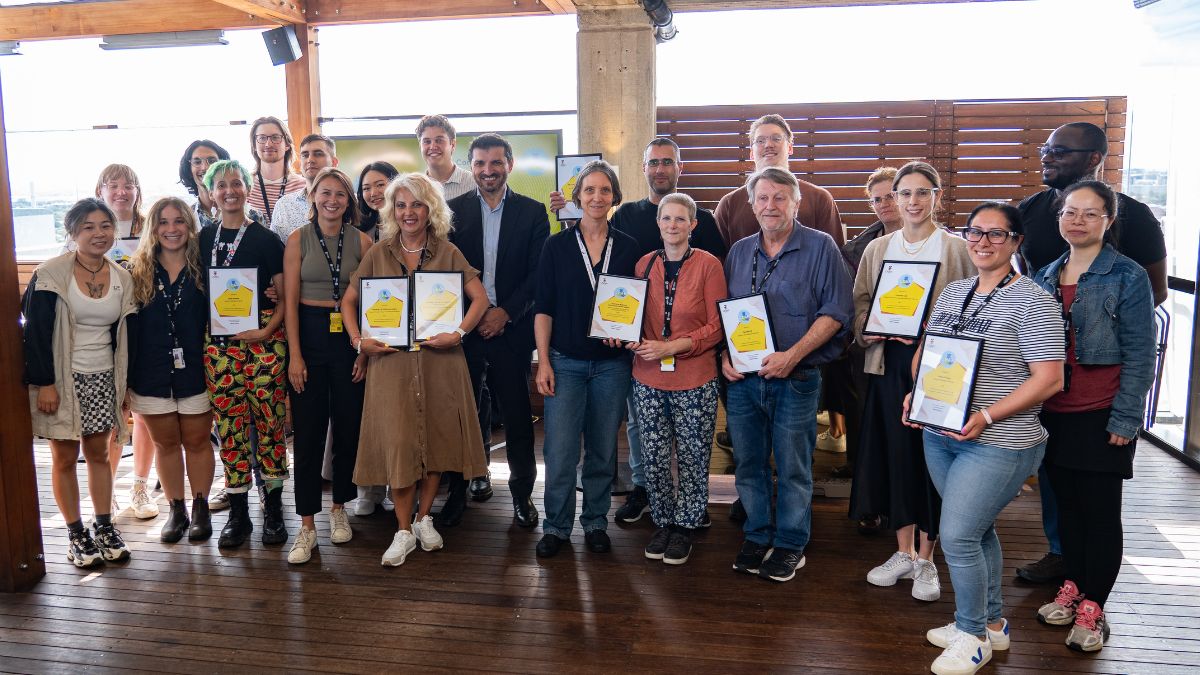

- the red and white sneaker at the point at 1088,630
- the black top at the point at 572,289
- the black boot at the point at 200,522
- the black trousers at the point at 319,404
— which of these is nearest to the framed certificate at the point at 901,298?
the black top at the point at 572,289

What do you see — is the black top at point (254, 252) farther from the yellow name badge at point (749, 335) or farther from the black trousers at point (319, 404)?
the yellow name badge at point (749, 335)

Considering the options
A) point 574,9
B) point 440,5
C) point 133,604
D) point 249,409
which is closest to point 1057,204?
point 249,409

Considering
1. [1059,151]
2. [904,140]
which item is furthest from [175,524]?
[904,140]

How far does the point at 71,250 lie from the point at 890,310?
143 inches

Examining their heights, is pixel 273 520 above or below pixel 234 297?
below

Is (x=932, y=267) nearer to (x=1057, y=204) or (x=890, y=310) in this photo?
(x=890, y=310)

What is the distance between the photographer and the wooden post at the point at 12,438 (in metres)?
3.57

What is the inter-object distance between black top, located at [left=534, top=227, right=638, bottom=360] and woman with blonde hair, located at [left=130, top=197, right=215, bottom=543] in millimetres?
1610

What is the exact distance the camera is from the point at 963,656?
2.85m

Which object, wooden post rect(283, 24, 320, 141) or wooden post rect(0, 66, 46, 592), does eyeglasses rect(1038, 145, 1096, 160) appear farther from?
wooden post rect(283, 24, 320, 141)

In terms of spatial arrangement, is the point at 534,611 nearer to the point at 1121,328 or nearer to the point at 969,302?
the point at 969,302

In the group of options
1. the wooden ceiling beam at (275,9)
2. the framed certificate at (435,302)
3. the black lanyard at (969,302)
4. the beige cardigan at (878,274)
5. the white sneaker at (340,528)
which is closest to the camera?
the black lanyard at (969,302)

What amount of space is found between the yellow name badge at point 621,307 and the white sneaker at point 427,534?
4.49ft

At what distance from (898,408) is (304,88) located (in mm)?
6267
